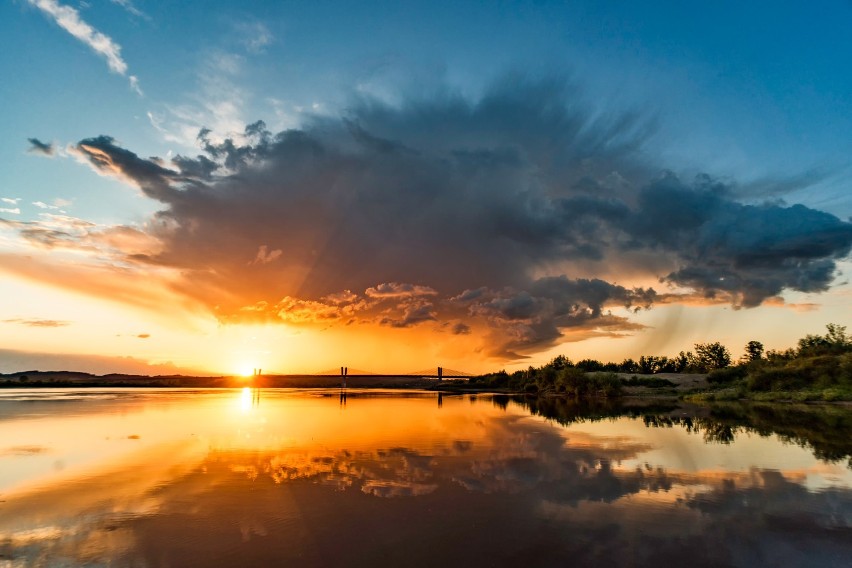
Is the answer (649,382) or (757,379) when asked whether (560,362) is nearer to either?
(649,382)

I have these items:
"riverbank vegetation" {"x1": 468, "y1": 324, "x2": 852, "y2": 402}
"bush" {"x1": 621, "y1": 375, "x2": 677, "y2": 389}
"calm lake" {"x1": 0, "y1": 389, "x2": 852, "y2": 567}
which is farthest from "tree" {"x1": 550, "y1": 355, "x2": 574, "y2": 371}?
"calm lake" {"x1": 0, "y1": 389, "x2": 852, "y2": 567}

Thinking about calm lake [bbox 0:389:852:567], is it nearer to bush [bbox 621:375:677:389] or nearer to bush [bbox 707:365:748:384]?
bush [bbox 707:365:748:384]

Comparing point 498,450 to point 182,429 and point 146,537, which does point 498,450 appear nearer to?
point 146,537

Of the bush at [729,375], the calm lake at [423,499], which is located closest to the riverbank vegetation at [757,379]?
the bush at [729,375]

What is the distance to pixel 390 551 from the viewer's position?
10625 mm

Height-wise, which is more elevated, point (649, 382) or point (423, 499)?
point (649, 382)

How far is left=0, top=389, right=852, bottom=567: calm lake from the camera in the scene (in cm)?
1067

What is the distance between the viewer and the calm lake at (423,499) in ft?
35.0

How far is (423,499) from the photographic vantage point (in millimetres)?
14750

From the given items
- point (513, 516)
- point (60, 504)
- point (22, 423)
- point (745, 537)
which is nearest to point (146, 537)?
point (60, 504)

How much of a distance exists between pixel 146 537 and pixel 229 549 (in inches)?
97.6

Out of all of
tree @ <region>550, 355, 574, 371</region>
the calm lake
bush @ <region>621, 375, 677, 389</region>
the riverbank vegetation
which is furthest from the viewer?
tree @ <region>550, 355, 574, 371</region>

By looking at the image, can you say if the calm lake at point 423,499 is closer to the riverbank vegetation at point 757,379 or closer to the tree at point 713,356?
the riverbank vegetation at point 757,379

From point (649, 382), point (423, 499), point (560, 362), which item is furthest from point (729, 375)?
point (423, 499)
